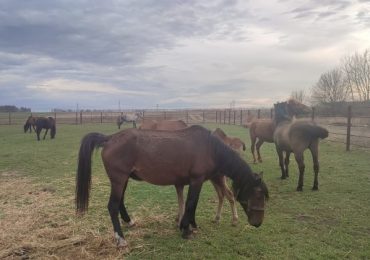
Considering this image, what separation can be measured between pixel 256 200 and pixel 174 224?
151 centimetres

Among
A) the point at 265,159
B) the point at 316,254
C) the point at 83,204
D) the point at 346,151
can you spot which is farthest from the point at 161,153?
the point at 346,151

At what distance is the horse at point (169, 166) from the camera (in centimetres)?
496

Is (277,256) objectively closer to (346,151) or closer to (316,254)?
(316,254)

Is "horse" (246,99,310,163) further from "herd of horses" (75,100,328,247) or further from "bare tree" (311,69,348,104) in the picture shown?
"bare tree" (311,69,348,104)

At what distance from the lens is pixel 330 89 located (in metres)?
50.0

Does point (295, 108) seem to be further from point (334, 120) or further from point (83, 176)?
point (334, 120)

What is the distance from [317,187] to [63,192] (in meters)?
5.91

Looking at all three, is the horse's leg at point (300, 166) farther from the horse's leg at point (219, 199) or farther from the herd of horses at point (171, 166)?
the herd of horses at point (171, 166)

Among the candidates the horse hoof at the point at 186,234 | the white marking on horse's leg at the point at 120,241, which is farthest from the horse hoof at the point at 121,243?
the horse hoof at the point at 186,234

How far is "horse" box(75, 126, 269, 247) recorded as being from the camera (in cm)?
496

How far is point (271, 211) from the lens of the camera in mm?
6352

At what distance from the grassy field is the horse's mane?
806mm

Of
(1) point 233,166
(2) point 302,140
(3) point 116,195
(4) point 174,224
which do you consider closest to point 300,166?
(2) point 302,140

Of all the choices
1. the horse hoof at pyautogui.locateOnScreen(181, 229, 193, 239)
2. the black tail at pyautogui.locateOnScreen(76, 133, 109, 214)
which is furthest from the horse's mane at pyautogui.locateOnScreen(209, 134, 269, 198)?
the black tail at pyautogui.locateOnScreen(76, 133, 109, 214)
